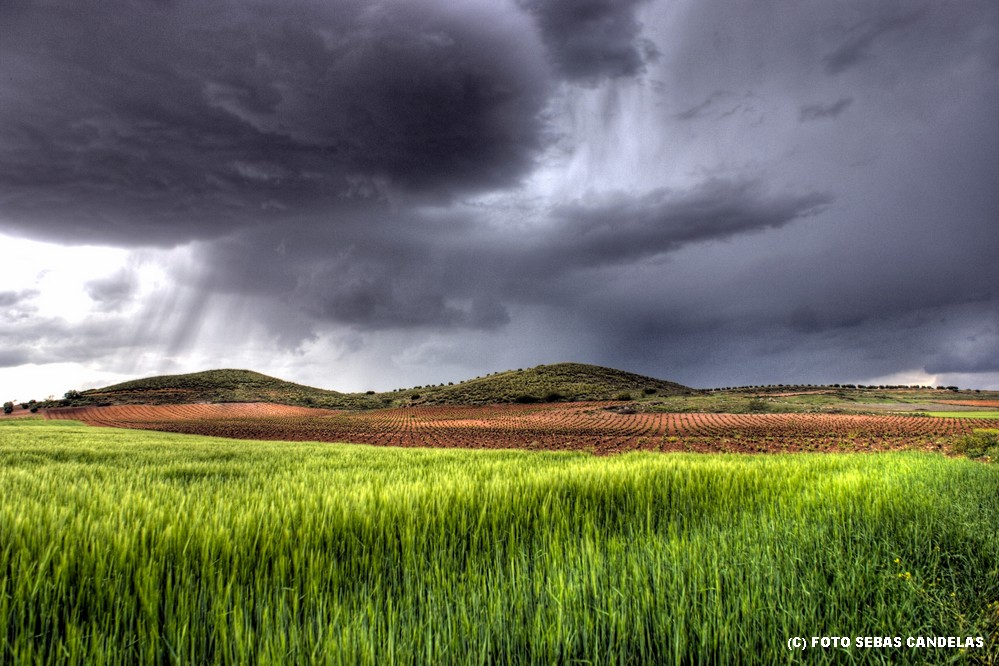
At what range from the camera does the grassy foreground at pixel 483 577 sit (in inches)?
85.0

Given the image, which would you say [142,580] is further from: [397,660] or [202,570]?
[397,660]

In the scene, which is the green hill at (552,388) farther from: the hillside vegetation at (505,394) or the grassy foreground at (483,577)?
the grassy foreground at (483,577)

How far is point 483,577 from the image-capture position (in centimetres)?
297

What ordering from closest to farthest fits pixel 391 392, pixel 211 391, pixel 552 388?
pixel 552 388, pixel 211 391, pixel 391 392

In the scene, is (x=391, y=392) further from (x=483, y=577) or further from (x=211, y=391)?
(x=483, y=577)

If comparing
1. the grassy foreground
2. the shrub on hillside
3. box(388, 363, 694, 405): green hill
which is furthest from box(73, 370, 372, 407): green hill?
the grassy foreground

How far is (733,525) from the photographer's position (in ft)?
14.7

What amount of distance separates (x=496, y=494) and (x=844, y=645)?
3282mm

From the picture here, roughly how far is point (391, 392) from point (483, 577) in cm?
9805

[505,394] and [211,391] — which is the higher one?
[211,391]

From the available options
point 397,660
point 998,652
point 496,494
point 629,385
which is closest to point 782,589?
point 998,652

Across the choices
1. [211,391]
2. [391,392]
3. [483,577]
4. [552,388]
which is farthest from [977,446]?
[211,391]

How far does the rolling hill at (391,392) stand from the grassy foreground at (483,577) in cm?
5964

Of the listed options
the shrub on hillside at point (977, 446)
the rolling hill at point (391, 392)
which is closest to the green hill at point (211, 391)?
the rolling hill at point (391, 392)
